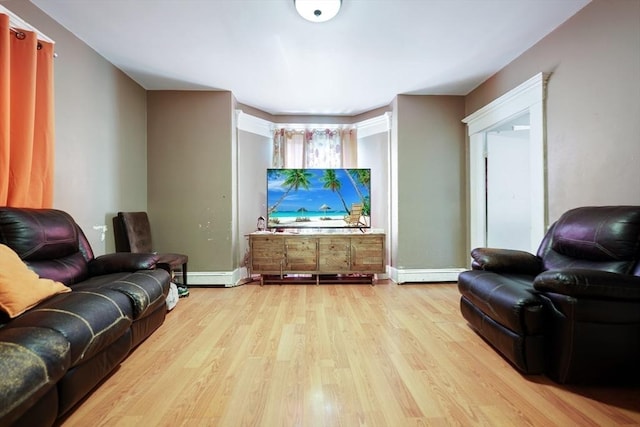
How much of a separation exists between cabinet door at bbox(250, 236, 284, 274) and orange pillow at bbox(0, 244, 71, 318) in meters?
2.10

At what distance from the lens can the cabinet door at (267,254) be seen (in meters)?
3.53

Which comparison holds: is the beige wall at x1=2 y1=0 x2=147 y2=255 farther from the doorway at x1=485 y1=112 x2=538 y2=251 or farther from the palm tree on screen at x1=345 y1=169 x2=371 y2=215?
the doorway at x1=485 y1=112 x2=538 y2=251

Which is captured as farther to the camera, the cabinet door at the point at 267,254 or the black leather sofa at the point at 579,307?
the cabinet door at the point at 267,254

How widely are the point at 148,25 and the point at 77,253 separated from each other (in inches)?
73.9

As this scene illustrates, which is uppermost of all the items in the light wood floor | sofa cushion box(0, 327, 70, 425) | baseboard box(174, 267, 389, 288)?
sofa cushion box(0, 327, 70, 425)

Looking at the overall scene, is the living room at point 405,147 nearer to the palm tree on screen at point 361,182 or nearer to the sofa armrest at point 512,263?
the palm tree on screen at point 361,182

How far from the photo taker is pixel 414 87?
11.2 ft

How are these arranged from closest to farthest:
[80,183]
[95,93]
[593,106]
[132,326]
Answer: [132,326] < [593,106] < [80,183] < [95,93]

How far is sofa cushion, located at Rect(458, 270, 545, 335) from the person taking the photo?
149 centimetres

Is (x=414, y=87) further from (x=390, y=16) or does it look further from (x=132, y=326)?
(x=132, y=326)

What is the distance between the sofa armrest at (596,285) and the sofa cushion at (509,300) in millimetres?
170

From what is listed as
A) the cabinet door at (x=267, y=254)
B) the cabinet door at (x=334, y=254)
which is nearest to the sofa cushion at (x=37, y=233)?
the cabinet door at (x=267, y=254)

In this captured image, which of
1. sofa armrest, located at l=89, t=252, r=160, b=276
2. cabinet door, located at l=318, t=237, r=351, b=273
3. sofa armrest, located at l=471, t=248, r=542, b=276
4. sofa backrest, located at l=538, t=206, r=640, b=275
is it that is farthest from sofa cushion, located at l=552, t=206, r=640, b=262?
sofa armrest, located at l=89, t=252, r=160, b=276

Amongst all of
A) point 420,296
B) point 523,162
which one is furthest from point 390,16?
point 420,296
